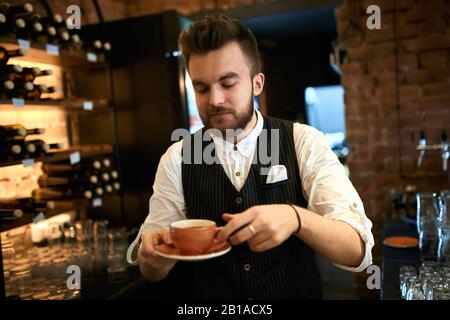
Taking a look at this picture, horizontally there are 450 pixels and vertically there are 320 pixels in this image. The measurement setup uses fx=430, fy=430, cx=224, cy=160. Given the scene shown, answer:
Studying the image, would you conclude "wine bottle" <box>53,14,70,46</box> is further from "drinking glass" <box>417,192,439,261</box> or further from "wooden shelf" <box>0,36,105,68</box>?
"drinking glass" <box>417,192,439,261</box>

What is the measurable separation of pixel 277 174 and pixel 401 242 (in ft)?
3.67

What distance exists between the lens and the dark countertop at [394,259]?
58.7 inches

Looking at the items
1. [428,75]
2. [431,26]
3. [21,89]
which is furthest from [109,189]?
[431,26]

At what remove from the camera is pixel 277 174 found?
1.24 metres

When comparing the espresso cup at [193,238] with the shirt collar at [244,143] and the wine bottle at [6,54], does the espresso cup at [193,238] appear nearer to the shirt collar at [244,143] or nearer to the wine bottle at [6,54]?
the shirt collar at [244,143]

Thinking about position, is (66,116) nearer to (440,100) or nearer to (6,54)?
(6,54)

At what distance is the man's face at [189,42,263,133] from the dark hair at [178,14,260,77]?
0.01 meters

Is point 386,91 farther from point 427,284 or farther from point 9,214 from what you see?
point 9,214

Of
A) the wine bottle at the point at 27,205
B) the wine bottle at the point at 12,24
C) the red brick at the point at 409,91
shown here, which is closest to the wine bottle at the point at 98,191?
the wine bottle at the point at 27,205

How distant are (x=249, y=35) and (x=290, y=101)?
3.83 metres

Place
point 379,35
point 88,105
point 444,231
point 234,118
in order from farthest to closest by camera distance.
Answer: point 379,35 < point 88,105 < point 444,231 < point 234,118

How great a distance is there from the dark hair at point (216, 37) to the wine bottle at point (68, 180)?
1.52 metres
